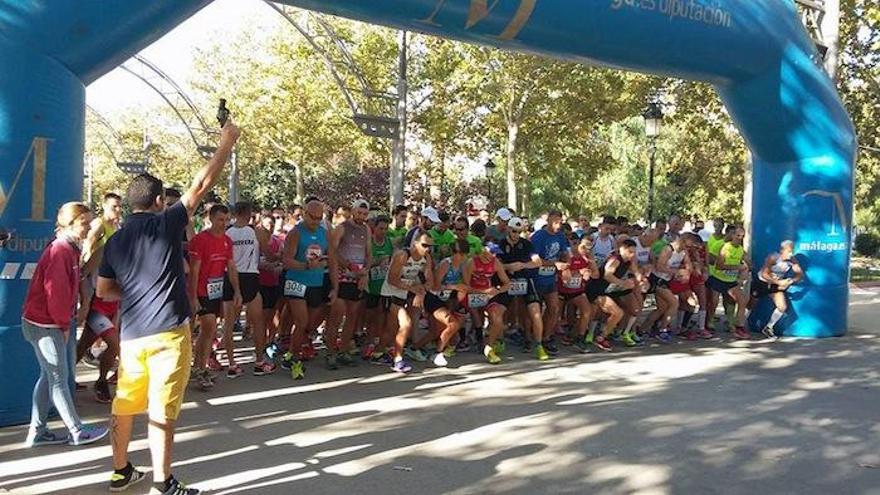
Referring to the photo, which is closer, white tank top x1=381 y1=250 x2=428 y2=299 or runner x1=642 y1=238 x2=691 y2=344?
white tank top x1=381 y1=250 x2=428 y2=299

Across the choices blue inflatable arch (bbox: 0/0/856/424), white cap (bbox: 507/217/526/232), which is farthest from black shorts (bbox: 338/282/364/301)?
blue inflatable arch (bbox: 0/0/856/424)

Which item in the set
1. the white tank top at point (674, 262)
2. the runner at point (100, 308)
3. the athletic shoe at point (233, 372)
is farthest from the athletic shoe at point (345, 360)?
the white tank top at point (674, 262)

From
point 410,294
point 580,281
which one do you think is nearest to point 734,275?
point 580,281

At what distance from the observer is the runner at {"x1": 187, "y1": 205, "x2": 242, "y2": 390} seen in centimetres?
705

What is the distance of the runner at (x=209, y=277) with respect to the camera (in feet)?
23.1

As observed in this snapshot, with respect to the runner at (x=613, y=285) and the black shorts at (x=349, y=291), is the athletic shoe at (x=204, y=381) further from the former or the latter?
the runner at (x=613, y=285)

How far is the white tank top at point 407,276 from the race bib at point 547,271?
1733 millimetres

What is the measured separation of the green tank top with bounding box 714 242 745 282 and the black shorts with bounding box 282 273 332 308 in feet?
19.9

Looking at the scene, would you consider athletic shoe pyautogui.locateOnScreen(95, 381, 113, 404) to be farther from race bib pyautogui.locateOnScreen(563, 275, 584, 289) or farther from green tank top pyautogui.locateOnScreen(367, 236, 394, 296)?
race bib pyautogui.locateOnScreen(563, 275, 584, 289)

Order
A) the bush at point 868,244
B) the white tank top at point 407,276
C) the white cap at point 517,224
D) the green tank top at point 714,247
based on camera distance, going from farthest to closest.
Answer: the bush at point 868,244 → the green tank top at point 714,247 → the white cap at point 517,224 → the white tank top at point 407,276

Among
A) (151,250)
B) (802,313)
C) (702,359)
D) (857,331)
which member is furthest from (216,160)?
(857,331)

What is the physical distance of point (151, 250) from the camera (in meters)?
4.23

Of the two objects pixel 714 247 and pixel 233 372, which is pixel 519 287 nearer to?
pixel 233 372

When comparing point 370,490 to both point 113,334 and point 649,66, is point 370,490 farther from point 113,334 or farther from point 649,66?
point 649,66
